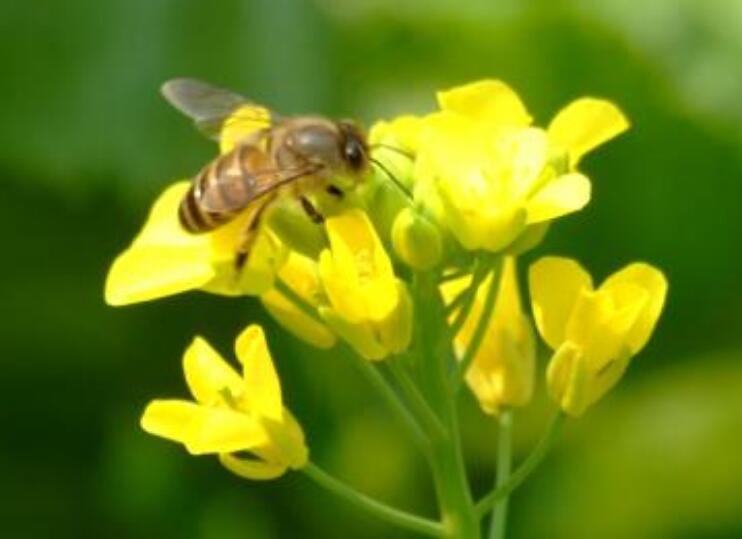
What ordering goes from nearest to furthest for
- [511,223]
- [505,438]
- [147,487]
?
1. [511,223]
2. [505,438]
3. [147,487]

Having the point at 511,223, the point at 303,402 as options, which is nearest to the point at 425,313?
the point at 511,223

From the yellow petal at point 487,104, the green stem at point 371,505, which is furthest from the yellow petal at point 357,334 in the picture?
the yellow petal at point 487,104

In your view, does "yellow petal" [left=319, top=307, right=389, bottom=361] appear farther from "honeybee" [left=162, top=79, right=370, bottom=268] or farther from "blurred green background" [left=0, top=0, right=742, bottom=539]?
"blurred green background" [left=0, top=0, right=742, bottom=539]

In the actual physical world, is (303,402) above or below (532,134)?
below

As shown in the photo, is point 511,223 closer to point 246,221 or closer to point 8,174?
point 246,221

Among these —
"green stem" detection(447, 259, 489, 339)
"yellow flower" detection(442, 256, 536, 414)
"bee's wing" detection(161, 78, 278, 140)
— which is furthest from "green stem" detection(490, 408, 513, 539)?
"bee's wing" detection(161, 78, 278, 140)

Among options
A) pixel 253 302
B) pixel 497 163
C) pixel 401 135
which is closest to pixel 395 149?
pixel 401 135

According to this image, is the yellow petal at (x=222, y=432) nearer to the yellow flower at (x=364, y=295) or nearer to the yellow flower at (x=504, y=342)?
the yellow flower at (x=364, y=295)
